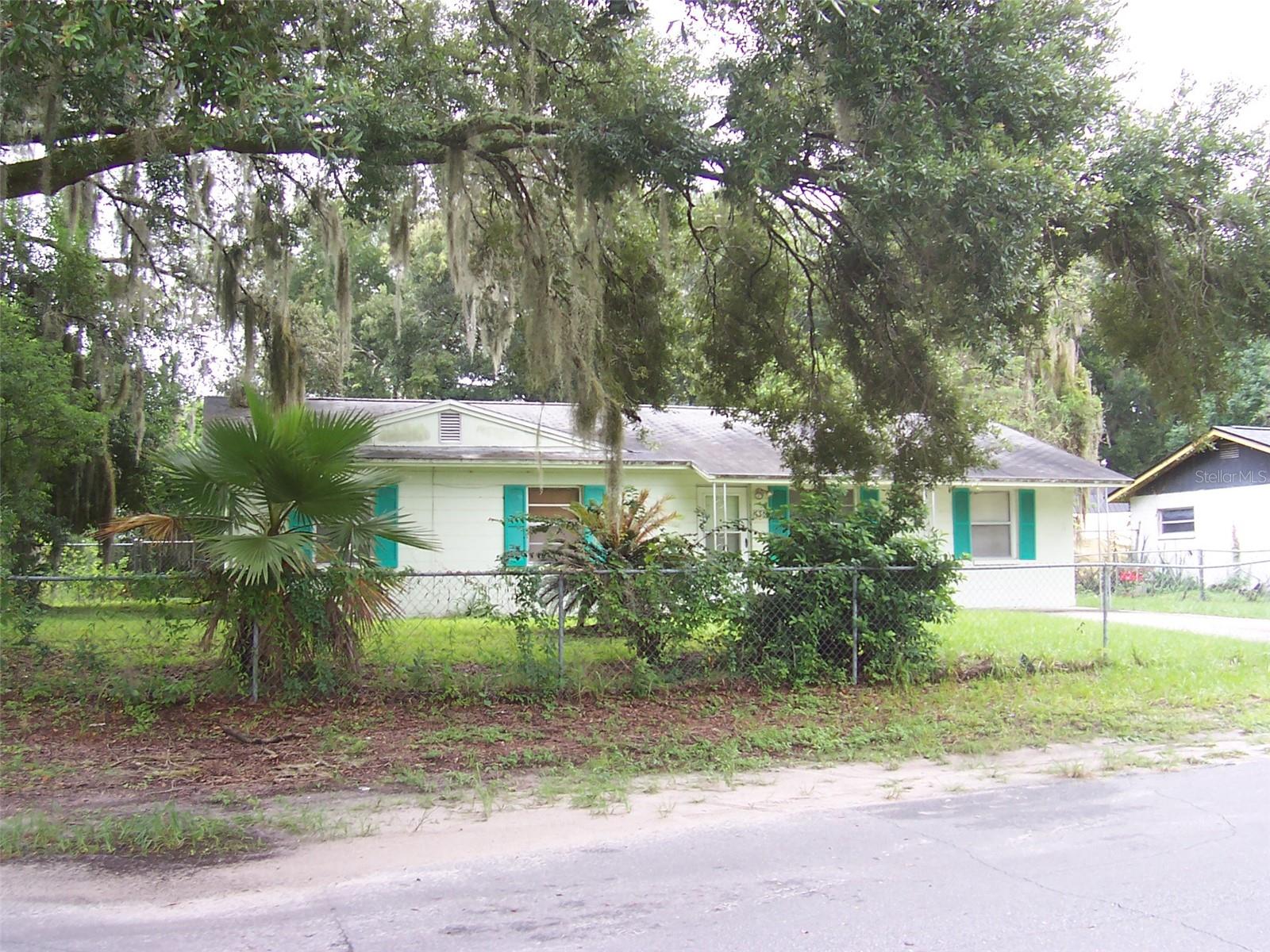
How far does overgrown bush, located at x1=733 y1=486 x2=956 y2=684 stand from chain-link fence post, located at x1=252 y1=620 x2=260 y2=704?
431 cm

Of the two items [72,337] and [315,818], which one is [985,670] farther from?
[72,337]

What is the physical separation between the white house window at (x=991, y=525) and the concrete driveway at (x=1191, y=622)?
66.5 inches

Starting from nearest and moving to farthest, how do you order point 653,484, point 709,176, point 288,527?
point 288,527 → point 709,176 → point 653,484

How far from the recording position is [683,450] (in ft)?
54.8

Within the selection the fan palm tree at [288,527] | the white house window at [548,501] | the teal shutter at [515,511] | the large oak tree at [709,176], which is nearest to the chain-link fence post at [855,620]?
the large oak tree at [709,176]

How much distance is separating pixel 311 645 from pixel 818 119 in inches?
254

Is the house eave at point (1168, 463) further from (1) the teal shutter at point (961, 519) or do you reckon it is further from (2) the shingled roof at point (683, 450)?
(1) the teal shutter at point (961, 519)

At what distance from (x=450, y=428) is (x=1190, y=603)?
1442 cm

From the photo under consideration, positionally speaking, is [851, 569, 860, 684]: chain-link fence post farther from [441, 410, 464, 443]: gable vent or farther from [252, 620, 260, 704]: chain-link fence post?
[441, 410, 464, 443]: gable vent

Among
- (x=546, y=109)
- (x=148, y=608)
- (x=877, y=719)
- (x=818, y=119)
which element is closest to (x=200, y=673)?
(x=148, y=608)

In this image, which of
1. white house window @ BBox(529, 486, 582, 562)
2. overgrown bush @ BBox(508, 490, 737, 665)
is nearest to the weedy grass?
overgrown bush @ BBox(508, 490, 737, 665)

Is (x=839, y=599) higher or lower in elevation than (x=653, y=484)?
lower

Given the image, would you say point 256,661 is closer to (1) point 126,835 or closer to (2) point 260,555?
(2) point 260,555
